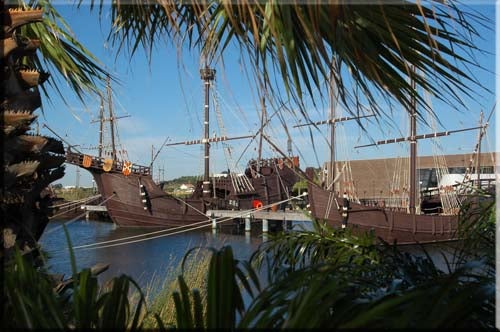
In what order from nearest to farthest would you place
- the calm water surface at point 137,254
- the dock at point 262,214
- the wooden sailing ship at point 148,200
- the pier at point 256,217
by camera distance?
1. the calm water surface at point 137,254
2. the dock at point 262,214
3. the pier at point 256,217
4. the wooden sailing ship at point 148,200

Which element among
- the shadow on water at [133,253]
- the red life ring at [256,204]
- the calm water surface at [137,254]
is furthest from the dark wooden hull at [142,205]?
the calm water surface at [137,254]

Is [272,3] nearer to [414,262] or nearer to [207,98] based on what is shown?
[414,262]

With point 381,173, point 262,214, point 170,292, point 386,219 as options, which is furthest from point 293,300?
point 381,173

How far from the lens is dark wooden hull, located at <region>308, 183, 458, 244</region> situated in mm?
21359

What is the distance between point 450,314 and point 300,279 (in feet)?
1.62

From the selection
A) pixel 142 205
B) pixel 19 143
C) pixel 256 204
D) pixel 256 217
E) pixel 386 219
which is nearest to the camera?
pixel 19 143

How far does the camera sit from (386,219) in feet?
70.0

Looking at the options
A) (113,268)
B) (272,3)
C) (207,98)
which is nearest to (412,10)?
(272,3)

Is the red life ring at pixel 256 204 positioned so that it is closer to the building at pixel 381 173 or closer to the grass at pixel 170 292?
the building at pixel 381 173

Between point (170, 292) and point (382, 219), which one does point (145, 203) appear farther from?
point (170, 292)

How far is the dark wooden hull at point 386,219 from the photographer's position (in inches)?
841

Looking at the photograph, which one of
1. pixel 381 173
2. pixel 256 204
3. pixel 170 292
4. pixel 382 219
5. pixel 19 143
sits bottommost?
pixel 256 204

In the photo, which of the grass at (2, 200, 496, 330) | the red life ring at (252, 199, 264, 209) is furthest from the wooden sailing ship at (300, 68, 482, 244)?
the grass at (2, 200, 496, 330)

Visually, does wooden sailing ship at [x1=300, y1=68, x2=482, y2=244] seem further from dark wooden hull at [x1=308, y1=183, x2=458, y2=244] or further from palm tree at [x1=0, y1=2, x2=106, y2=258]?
palm tree at [x1=0, y1=2, x2=106, y2=258]
